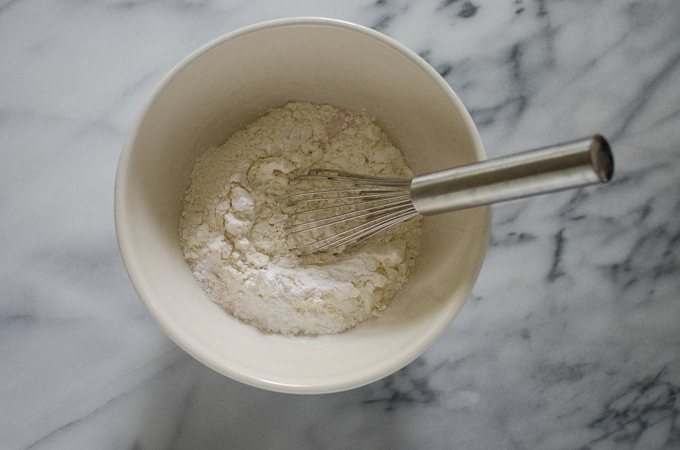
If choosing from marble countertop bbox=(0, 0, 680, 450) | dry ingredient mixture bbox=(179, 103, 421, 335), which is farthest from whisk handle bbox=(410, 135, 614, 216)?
marble countertop bbox=(0, 0, 680, 450)

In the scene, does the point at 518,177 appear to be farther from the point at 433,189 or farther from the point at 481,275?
the point at 481,275

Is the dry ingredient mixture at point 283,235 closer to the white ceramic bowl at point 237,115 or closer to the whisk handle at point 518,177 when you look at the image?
the white ceramic bowl at point 237,115

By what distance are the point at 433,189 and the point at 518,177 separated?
12 cm

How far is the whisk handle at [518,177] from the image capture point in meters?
0.50

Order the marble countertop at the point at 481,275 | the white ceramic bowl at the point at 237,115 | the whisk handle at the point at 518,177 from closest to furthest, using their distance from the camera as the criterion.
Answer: the whisk handle at the point at 518,177 < the white ceramic bowl at the point at 237,115 < the marble countertop at the point at 481,275

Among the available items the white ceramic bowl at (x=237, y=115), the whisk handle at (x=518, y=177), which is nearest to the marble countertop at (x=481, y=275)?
the white ceramic bowl at (x=237, y=115)

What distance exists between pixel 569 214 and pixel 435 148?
335 millimetres

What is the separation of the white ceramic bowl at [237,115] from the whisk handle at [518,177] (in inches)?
3.5

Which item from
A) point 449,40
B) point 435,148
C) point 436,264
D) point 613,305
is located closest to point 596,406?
point 613,305

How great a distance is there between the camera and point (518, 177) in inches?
21.4

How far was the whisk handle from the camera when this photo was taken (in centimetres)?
50

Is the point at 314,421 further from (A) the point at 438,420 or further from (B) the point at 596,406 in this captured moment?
(B) the point at 596,406

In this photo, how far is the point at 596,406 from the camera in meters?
0.93

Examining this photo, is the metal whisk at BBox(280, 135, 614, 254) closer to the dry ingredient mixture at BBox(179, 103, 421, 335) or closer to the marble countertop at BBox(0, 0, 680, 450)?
the dry ingredient mixture at BBox(179, 103, 421, 335)
